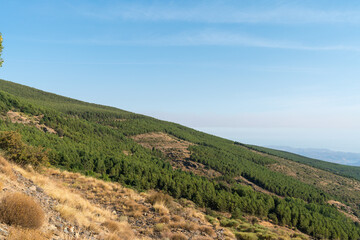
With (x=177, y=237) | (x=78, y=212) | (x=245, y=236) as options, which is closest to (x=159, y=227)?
(x=177, y=237)

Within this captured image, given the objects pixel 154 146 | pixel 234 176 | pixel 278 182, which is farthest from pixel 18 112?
pixel 278 182

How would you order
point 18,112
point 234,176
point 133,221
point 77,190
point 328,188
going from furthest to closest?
point 328,188 → point 234,176 → point 18,112 → point 77,190 → point 133,221

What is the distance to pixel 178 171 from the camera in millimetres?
58562

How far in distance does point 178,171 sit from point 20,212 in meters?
53.8

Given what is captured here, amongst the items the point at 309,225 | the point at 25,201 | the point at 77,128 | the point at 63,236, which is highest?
the point at 25,201

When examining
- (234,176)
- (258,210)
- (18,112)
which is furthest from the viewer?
(234,176)

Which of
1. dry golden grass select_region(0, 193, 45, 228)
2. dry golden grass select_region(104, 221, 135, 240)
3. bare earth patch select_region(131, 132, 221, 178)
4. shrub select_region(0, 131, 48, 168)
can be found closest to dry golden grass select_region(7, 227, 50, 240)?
dry golden grass select_region(0, 193, 45, 228)

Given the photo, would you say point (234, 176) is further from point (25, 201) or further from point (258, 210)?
point (25, 201)

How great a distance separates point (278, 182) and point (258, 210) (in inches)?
1630

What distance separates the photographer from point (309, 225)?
39.5m

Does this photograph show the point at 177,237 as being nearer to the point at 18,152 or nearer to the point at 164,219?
the point at 164,219

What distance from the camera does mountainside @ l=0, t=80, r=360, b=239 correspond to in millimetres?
34781

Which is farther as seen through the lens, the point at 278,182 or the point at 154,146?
the point at 154,146

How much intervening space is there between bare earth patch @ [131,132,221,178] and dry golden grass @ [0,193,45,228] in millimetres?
65250
